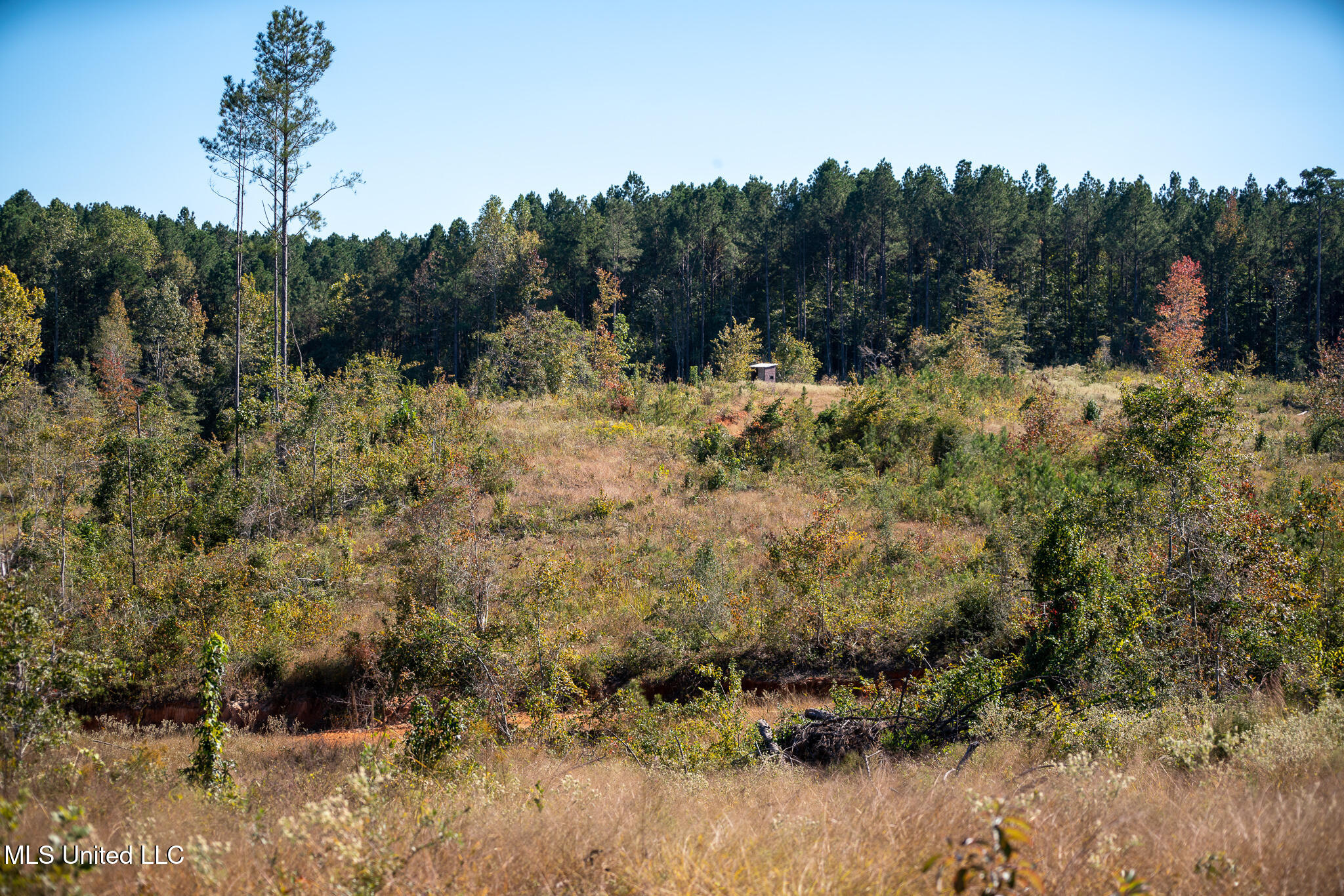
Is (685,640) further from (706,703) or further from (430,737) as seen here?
(430,737)

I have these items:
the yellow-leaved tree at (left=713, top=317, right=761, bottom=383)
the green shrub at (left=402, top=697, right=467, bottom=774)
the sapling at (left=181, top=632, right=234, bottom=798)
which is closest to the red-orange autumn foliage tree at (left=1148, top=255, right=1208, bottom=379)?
the yellow-leaved tree at (left=713, top=317, right=761, bottom=383)

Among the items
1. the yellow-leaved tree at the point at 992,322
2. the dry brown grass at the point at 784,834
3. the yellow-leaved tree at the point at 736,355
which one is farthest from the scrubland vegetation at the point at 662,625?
the yellow-leaved tree at the point at 992,322

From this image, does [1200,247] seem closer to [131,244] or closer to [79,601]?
[79,601]

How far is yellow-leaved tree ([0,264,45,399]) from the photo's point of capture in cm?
3234

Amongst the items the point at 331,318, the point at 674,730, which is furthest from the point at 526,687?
the point at 331,318

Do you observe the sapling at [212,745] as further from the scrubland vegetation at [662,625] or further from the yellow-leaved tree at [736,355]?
the yellow-leaved tree at [736,355]

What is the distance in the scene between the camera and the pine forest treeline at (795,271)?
4762 cm

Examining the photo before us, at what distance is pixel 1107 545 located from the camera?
41.6ft

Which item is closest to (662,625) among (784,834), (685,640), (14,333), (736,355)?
(685,640)

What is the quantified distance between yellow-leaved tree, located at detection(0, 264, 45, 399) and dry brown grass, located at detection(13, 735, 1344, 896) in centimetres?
3544

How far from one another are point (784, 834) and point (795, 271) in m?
58.2

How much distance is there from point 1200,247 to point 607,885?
5830cm

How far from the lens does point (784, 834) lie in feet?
15.5

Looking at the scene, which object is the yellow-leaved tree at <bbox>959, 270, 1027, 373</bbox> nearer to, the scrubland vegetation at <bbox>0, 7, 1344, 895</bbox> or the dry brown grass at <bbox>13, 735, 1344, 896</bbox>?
the scrubland vegetation at <bbox>0, 7, 1344, 895</bbox>
